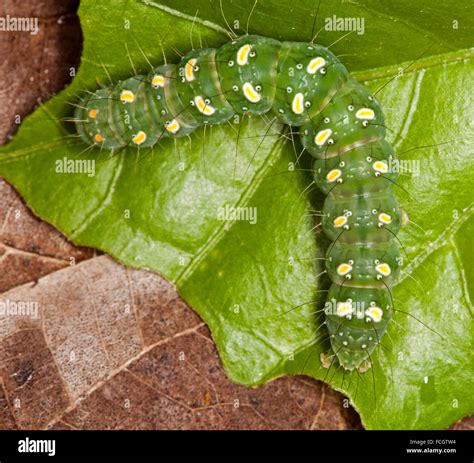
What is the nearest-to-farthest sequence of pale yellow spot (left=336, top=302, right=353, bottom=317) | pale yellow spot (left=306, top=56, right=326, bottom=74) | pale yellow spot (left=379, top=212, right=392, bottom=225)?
1. pale yellow spot (left=306, top=56, right=326, bottom=74)
2. pale yellow spot (left=379, top=212, right=392, bottom=225)
3. pale yellow spot (left=336, top=302, right=353, bottom=317)

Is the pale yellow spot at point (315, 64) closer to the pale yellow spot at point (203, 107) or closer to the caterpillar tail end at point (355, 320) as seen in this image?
the pale yellow spot at point (203, 107)

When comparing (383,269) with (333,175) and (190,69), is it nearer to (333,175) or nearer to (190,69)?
(333,175)

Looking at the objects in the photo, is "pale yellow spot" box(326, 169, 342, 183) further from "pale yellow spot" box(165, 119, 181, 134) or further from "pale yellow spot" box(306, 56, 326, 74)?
"pale yellow spot" box(165, 119, 181, 134)

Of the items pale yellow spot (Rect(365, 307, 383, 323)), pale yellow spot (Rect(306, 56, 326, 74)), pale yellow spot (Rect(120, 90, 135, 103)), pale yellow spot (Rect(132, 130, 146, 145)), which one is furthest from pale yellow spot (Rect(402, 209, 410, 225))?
pale yellow spot (Rect(120, 90, 135, 103))

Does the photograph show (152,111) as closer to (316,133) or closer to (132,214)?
(132,214)

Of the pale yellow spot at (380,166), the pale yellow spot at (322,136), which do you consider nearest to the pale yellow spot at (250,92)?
the pale yellow spot at (322,136)

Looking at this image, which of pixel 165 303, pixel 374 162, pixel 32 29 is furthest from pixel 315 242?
pixel 32 29

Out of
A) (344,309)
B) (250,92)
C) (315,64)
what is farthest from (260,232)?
(315,64)
